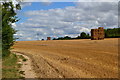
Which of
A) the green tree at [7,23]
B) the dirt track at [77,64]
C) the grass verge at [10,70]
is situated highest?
the green tree at [7,23]

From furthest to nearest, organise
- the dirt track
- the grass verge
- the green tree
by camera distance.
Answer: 1. the green tree
2. the dirt track
3. the grass verge

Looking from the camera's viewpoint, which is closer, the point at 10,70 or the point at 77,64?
the point at 10,70

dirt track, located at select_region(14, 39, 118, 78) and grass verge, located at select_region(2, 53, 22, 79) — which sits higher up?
grass verge, located at select_region(2, 53, 22, 79)

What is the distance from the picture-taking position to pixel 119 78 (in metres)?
12.1

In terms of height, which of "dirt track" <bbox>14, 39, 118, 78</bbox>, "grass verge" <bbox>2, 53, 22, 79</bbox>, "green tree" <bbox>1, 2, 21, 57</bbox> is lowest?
"dirt track" <bbox>14, 39, 118, 78</bbox>

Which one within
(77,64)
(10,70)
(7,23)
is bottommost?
(77,64)

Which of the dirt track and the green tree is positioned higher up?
the green tree

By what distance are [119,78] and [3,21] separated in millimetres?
10611

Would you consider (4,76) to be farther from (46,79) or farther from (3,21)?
(3,21)

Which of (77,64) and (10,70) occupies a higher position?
(10,70)

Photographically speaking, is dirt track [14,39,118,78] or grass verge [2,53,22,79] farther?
dirt track [14,39,118,78]

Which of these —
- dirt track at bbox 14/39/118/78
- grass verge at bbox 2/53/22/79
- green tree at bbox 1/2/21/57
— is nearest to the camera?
grass verge at bbox 2/53/22/79

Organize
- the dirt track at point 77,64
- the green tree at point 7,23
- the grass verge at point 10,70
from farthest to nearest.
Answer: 1. the green tree at point 7,23
2. the dirt track at point 77,64
3. the grass verge at point 10,70

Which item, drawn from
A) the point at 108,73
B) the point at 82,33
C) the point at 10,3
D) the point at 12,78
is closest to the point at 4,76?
the point at 12,78
